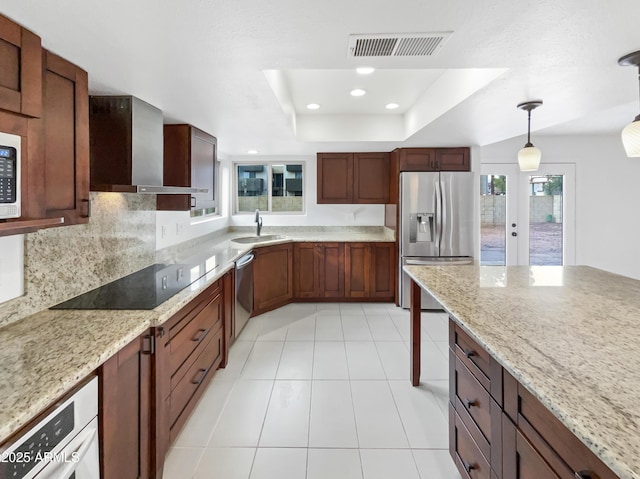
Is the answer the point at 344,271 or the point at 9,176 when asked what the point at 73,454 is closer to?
the point at 9,176

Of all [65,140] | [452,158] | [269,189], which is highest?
[452,158]

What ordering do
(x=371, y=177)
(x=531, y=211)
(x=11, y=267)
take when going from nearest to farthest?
(x=11, y=267) < (x=371, y=177) < (x=531, y=211)

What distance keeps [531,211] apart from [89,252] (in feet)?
18.0

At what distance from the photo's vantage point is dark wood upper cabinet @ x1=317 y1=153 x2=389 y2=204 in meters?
4.87

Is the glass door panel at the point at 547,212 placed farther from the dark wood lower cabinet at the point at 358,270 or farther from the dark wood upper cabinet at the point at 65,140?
the dark wood upper cabinet at the point at 65,140

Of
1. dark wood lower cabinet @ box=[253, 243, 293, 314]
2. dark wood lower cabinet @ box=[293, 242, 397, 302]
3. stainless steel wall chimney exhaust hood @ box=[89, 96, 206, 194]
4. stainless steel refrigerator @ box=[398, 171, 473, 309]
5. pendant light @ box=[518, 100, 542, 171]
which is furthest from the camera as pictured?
dark wood lower cabinet @ box=[293, 242, 397, 302]

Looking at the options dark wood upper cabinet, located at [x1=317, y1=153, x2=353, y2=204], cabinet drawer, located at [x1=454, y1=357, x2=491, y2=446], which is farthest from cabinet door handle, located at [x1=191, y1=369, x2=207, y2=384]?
dark wood upper cabinet, located at [x1=317, y1=153, x2=353, y2=204]

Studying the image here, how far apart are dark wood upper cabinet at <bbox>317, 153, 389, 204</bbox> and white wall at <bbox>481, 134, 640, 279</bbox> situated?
1826mm

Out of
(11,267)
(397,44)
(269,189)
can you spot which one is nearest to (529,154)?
(397,44)

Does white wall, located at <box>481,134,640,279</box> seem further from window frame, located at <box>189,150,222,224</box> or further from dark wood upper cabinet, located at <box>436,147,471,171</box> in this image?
window frame, located at <box>189,150,222,224</box>

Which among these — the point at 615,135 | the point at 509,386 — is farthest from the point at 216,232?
the point at 615,135

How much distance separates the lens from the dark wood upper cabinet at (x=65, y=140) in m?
1.50

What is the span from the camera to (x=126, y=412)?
1441 millimetres

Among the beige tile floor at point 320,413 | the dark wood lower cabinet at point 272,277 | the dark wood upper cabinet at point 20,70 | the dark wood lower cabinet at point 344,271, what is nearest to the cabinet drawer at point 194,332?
the beige tile floor at point 320,413
